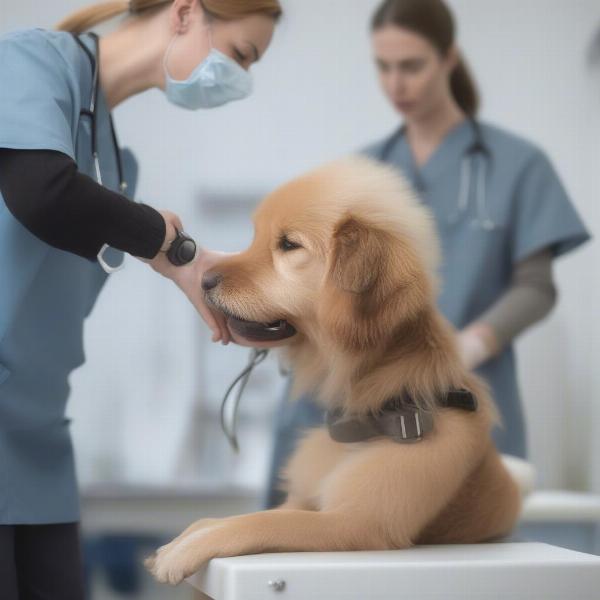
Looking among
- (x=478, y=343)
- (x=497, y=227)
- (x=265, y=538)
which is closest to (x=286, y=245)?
(x=265, y=538)

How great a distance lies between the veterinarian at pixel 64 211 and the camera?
0.98 meters

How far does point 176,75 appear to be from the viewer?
1.24 metres

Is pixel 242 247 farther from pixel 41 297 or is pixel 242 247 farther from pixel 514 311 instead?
pixel 41 297

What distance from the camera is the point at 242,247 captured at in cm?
247

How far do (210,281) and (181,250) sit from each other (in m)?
0.06

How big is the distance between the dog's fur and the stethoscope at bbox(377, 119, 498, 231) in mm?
700

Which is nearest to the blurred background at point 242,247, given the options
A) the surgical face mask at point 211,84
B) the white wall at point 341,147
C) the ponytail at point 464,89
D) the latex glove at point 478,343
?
the white wall at point 341,147

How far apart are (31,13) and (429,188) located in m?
1.21

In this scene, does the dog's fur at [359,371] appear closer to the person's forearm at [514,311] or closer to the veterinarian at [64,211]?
the veterinarian at [64,211]

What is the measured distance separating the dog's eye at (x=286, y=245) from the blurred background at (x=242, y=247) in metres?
1.32

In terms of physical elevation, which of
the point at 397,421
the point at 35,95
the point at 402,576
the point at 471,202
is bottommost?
the point at 402,576

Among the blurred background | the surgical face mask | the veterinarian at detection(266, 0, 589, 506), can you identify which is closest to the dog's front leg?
the surgical face mask

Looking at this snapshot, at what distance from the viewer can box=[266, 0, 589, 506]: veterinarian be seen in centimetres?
183

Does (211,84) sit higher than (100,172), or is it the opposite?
(211,84)
